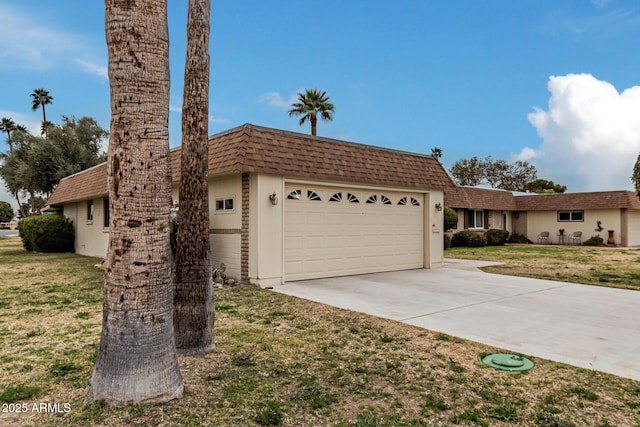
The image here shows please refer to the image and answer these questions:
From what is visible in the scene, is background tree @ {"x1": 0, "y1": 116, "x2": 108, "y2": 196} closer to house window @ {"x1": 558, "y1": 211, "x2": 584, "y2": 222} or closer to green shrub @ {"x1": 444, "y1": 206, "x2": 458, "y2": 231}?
green shrub @ {"x1": 444, "y1": 206, "x2": 458, "y2": 231}

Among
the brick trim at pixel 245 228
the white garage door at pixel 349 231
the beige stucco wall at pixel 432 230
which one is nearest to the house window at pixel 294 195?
the white garage door at pixel 349 231

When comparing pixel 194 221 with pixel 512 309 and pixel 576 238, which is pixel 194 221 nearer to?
pixel 512 309

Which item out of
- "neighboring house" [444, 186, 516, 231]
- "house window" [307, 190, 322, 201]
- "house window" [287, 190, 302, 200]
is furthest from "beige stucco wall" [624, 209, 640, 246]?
"house window" [287, 190, 302, 200]

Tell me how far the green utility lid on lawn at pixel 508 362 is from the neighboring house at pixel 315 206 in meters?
5.67

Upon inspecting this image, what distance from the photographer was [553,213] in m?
29.2

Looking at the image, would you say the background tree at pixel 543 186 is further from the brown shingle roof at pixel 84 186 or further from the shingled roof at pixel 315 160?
the brown shingle roof at pixel 84 186

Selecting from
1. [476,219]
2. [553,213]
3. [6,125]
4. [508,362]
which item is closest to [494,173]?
[553,213]

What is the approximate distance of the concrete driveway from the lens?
4.95m

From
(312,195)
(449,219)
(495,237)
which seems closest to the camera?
(312,195)

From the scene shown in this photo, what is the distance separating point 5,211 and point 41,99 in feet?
84.6

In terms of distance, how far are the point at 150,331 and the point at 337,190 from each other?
7.92 metres

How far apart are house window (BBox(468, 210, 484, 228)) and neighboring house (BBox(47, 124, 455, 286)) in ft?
49.7

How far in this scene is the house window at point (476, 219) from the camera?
2750 cm

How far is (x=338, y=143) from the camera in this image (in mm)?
11023
